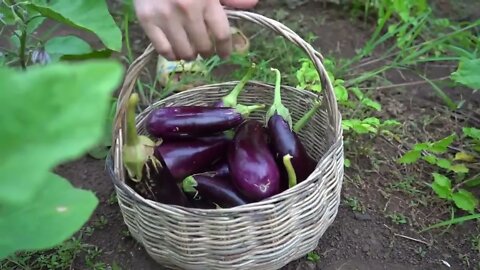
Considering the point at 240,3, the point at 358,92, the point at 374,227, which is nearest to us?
the point at 240,3

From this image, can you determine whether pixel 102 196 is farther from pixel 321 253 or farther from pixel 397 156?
pixel 397 156

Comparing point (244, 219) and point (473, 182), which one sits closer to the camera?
point (244, 219)

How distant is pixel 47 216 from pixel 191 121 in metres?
0.65

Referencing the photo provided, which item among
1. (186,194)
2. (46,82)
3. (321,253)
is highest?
(46,82)

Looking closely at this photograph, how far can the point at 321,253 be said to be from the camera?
4.57ft

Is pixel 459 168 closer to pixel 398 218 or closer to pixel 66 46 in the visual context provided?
pixel 398 218

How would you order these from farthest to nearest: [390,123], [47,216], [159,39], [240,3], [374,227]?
[390,123] < [374,227] < [240,3] < [159,39] < [47,216]

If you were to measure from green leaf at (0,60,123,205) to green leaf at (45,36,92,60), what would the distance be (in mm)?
995

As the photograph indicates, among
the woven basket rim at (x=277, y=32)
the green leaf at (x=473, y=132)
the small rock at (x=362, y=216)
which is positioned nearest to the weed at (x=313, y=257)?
the small rock at (x=362, y=216)

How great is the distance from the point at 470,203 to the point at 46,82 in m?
1.17

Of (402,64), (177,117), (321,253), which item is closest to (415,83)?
(402,64)

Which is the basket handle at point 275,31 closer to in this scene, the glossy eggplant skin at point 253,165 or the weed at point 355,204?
the glossy eggplant skin at point 253,165

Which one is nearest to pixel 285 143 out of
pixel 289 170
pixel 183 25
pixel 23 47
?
pixel 289 170

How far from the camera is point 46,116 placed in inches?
→ 17.7
